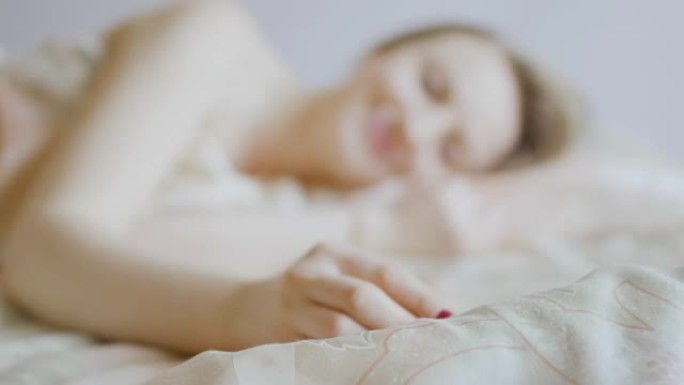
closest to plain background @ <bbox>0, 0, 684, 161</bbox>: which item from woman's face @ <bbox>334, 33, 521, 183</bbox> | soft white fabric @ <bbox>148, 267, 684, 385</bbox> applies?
woman's face @ <bbox>334, 33, 521, 183</bbox>

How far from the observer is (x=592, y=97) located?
6.72 feet

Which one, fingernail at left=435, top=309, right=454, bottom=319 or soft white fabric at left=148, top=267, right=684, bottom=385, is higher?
soft white fabric at left=148, top=267, right=684, bottom=385

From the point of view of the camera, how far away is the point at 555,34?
204 centimetres

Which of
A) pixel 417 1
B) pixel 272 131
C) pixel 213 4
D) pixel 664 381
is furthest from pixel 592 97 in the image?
pixel 664 381

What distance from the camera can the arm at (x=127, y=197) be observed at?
2.32 feet

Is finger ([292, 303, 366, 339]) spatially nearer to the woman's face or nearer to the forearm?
the forearm

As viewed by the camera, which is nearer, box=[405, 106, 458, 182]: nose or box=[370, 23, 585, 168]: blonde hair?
box=[405, 106, 458, 182]: nose

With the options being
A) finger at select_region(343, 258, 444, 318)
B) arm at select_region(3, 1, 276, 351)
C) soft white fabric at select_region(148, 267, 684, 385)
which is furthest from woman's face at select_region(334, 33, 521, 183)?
soft white fabric at select_region(148, 267, 684, 385)

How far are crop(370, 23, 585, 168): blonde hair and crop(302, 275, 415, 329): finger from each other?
3.27 feet

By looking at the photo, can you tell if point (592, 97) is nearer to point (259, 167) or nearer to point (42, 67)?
point (259, 167)

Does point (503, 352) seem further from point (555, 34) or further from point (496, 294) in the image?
point (555, 34)

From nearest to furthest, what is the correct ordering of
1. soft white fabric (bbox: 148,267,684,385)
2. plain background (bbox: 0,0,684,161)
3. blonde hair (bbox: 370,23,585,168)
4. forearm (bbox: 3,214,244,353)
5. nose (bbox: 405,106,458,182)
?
soft white fabric (bbox: 148,267,684,385), forearm (bbox: 3,214,244,353), nose (bbox: 405,106,458,182), blonde hair (bbox: 370,23,585,168), plain background (bbox: 0,0,684,161)

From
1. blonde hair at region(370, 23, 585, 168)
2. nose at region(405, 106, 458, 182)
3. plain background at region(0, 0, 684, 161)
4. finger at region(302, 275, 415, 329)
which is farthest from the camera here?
plain background at region(0, 0, 684, 161)

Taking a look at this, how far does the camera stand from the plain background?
1983mm
